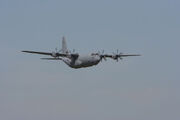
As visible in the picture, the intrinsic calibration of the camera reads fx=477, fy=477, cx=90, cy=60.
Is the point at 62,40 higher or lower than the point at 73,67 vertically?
higher

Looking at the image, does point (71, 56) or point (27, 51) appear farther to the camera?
point (71, 56)

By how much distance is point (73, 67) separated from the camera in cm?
11038

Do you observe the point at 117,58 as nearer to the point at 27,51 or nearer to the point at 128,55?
the point at 128,55

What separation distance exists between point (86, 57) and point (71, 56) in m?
5.58

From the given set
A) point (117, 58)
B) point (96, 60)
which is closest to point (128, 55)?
point (117, 58)

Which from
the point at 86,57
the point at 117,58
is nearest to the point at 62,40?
the point at 117,58

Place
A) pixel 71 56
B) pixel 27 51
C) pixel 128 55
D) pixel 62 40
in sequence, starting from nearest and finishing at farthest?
pixel 27 51 → pixel 71 56 → pixel 128 55 → pixel 62 40

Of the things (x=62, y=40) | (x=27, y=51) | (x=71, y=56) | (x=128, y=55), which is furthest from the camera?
(x=62, y=40)

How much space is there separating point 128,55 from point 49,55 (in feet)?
67.0

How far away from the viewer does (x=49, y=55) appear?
371 feet

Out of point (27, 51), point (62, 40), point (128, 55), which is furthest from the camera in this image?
point (62, 40)

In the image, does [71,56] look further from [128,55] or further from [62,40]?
[62,40]

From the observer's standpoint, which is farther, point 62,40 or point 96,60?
point 62,40

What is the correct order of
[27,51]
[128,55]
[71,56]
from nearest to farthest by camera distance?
[27,51], [71,56], [128,55]
